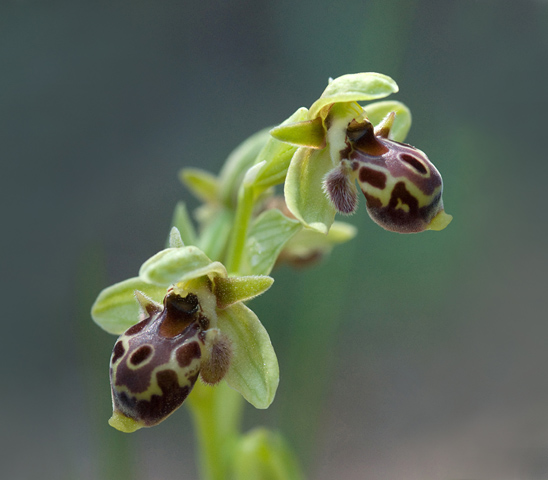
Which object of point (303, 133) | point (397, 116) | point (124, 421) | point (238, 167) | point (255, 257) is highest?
point (238, 167)

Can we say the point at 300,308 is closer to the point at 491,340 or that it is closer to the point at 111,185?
the point at 491,340

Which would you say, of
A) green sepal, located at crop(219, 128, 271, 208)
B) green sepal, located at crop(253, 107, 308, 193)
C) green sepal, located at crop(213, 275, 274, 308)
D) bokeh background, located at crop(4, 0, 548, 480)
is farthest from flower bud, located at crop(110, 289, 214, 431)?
bokeh background, located at crop(4, 0, 548, 480)

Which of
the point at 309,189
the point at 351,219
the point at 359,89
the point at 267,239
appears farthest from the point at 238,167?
the point at 351,219

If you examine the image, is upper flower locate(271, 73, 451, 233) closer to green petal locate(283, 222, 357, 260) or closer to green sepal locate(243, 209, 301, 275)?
green sepal locate(243, 209, 301, 275)

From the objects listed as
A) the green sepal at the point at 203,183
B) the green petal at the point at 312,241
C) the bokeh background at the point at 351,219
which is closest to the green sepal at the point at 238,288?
the green petal at the point at 312,241

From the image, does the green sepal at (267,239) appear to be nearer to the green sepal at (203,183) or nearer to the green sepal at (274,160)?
the green sepal at (274,160)

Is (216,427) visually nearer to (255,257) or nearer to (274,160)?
(255,257)

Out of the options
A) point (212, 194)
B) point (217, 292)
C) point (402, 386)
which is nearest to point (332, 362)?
point (402, 386)
